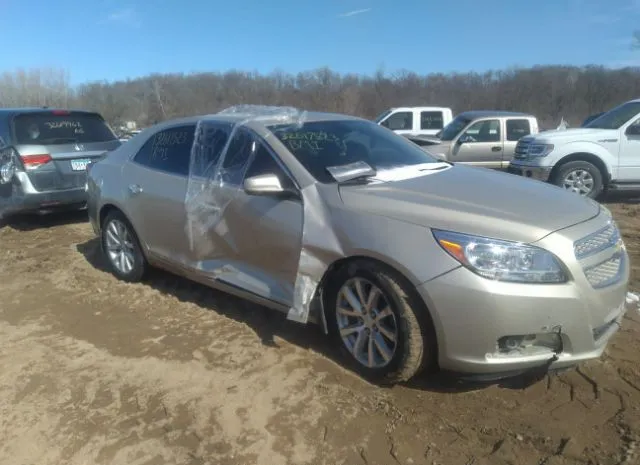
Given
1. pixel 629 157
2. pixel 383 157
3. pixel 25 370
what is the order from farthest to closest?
pixel 629 157 → pixel 383 157 → pixel 25 370

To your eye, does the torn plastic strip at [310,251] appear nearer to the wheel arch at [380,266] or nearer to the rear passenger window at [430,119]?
the wheel arch at [380,266]

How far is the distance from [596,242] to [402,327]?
1.17m

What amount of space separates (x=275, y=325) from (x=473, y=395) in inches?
62.5

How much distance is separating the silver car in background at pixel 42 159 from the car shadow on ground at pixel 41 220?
49 cm

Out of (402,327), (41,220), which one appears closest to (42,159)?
(41,220)

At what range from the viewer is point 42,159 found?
6812 mm

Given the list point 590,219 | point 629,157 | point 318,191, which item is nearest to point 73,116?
point 318,191

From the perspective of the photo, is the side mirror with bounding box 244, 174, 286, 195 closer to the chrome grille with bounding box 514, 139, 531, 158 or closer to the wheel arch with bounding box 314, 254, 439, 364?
the wheel arch with bounding box 314, 254, 439, 364

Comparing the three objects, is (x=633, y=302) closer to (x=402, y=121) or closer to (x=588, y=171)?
(x=588, y=171)

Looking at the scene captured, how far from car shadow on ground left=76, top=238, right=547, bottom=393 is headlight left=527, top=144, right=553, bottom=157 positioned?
21.6ft

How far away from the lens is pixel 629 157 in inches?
338

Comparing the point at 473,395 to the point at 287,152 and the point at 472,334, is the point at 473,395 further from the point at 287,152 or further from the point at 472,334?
the point at 287,152

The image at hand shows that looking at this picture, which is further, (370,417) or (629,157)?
(629,157)

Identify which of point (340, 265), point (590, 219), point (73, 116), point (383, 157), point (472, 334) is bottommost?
point (472, 334)
